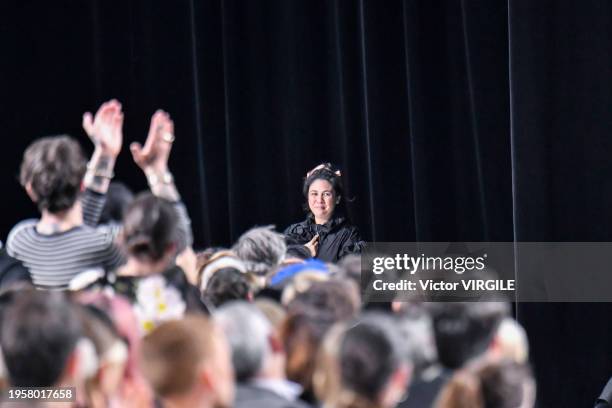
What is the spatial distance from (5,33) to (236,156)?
1.40 m

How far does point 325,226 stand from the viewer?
4.70m

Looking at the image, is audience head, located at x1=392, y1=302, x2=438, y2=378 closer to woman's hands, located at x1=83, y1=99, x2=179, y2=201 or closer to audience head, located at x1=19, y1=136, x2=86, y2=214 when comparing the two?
woman's hands, located at x1=83, y1=99, x2=179, y2=201

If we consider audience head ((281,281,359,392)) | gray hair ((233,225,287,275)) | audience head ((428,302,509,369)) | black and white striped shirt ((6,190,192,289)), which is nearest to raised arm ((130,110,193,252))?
black and white striped shirt ((6,190,192,289))

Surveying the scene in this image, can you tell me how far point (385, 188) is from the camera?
200 inches

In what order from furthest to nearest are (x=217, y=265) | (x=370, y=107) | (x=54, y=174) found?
1. (x=370, y=107)
2. (x=217, y=265)
3. (x=54, y=174)

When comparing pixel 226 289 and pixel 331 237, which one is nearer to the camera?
pixel 226 289

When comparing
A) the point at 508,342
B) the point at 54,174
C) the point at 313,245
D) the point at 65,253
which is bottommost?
the point at 313,245

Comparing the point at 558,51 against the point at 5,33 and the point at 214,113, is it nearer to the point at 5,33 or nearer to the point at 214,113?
the point at 214,113

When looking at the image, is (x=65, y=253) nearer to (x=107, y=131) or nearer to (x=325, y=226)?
(x=107, y=131)

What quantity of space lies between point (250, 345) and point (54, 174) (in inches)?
30.0

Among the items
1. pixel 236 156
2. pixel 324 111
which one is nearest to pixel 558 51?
pixel 324 111

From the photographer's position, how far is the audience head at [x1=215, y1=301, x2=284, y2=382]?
177cm

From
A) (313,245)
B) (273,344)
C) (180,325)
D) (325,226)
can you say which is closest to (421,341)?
(273,344)

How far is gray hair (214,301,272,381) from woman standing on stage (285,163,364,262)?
2740mm
